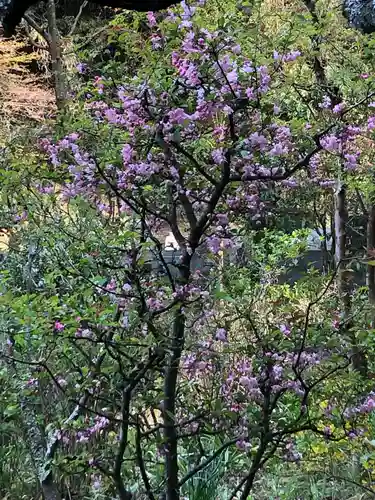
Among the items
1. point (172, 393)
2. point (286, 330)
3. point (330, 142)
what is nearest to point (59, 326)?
point (172, 393)

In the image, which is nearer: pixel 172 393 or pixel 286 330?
pixel 172 393

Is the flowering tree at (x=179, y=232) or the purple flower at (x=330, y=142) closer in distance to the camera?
the flowering tree at (x=179, y=232)

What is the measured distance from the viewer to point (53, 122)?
6.37 feet

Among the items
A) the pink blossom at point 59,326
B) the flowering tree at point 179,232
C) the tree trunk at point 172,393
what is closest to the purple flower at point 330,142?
the flowering tree at point 179,232

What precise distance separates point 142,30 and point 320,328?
1.14 metres

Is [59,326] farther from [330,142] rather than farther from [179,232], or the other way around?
[330,142]

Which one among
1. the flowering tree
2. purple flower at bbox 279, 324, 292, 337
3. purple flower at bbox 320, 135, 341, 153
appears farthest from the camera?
purple flower at bbox 279, 324, 292, 337

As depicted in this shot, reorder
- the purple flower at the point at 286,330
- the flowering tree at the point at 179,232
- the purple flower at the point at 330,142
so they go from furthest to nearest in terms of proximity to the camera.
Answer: the purple flower at the point at 286,330 < the purple flower at the point at 330,142 < the flowering tree at the point at 179,232

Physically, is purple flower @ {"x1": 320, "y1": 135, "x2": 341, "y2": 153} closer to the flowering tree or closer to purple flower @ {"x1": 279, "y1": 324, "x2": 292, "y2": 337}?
the flowering tree

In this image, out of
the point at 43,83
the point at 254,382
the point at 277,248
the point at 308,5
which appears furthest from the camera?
the point at 43,83

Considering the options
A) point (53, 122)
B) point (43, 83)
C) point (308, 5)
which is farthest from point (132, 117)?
point (43, 83)

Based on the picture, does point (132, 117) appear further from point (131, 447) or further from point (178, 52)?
point (131, 447)

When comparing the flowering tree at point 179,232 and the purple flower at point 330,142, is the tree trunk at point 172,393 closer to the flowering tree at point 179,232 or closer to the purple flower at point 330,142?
the flowering tree at point 179,232

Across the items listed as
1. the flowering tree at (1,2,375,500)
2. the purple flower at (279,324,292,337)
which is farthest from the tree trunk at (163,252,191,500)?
the purple flower at (279,324,292,337)
